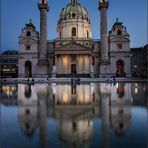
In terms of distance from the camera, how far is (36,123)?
852 cm

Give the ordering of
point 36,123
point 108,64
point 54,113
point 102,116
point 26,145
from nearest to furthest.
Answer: point 26,145 < point 36,123 < point 102,116 < point 54,113 < point 108,64

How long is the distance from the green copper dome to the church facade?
6675 mm

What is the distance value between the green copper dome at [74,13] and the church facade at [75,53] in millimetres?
6675

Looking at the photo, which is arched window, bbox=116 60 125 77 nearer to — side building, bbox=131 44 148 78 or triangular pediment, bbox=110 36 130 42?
triangular pediment, bbox=110 36 130 42

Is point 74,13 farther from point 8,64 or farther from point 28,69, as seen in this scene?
point 8,64

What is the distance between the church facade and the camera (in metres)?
62.2

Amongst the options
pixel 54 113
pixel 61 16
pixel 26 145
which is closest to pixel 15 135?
pixel 26 145

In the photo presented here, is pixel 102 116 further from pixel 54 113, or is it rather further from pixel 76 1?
pixel 76 1

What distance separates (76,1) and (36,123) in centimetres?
7532

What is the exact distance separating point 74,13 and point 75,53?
1602 centimetres

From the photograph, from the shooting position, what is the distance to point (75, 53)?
63.0 m

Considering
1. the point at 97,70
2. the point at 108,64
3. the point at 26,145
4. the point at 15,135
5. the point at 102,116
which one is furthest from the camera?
the point at 97,70

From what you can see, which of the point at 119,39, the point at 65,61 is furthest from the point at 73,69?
the point at 119,39

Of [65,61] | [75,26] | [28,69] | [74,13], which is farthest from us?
[74,13]
